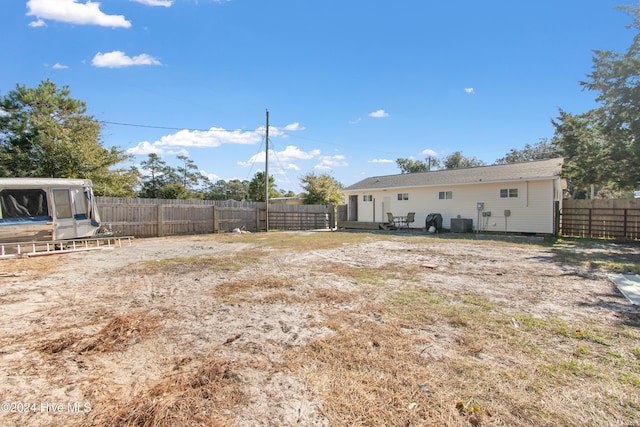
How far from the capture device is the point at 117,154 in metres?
17.2

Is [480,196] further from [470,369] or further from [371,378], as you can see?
[371,378]

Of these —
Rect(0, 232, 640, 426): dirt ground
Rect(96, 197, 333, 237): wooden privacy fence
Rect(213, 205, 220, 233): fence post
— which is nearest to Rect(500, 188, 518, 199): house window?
Rect(0, 232, 640, 426): dirt ground

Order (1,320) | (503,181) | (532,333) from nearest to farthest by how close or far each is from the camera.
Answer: (532,333)
(1,320)
(503,181)

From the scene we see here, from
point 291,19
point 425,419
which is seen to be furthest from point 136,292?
point 291,19

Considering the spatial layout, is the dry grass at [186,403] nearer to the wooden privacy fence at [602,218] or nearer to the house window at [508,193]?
the house window at [508,193]

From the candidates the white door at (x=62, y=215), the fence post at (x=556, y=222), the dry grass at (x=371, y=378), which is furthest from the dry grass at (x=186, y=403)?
the fence post at (x=556, y=222)

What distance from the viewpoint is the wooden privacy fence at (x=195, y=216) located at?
1398 centimetres

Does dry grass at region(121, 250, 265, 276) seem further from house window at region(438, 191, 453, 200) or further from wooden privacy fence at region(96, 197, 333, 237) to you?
house window at region(438, 191, 453, 200)

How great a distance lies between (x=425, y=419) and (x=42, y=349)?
3.59m

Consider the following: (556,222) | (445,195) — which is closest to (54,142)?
(445,195)

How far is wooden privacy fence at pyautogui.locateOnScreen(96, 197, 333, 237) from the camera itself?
1398 cm

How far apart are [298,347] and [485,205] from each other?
16.4m

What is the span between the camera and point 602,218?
13742 mm

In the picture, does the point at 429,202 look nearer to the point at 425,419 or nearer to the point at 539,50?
the point at 539,50
